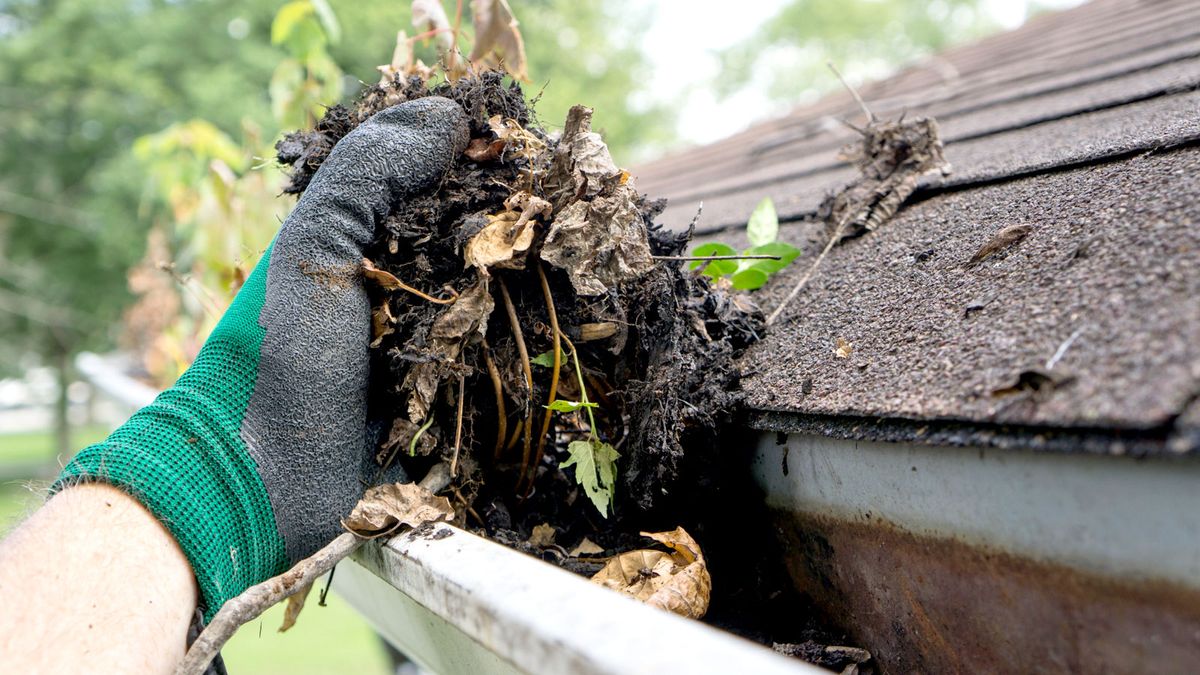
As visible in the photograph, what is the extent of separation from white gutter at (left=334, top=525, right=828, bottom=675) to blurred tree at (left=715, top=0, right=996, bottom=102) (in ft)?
71.4

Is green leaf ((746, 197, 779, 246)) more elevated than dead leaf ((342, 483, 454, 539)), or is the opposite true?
green leaf ((746, 197, 779, 246))

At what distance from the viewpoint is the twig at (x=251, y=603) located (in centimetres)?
89

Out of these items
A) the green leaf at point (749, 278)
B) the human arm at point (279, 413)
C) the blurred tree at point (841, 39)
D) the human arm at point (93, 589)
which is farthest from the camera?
the blurred tree at point (841, 39)

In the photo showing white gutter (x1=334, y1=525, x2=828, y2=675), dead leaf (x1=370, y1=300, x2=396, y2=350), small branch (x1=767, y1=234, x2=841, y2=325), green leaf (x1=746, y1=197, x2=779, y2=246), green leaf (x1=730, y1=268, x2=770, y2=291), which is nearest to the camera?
white gutter (x1=334, y1=525, x2=828, y2=675)

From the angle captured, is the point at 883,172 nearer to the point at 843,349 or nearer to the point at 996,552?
the point at 843,349

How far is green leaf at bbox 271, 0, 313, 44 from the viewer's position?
2484mm

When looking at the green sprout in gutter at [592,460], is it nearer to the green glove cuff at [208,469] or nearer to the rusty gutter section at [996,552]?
the rusty gutter section at [996,552]

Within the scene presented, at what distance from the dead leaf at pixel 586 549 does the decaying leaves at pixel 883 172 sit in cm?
68

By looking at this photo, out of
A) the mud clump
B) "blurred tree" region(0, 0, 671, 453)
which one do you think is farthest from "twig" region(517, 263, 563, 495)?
"blurred tree" region(0, 0, 671, 453)

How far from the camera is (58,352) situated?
47.6 ft

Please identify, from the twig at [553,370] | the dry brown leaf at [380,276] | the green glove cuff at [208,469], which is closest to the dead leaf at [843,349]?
the twig at [553,370]

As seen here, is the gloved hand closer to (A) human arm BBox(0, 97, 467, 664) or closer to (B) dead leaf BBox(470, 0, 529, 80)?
(A) human arm BBox(0, 97, 467, 664)

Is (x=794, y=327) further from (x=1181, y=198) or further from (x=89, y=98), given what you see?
(x=89, y=98)

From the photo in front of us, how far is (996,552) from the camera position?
674 millimetres
